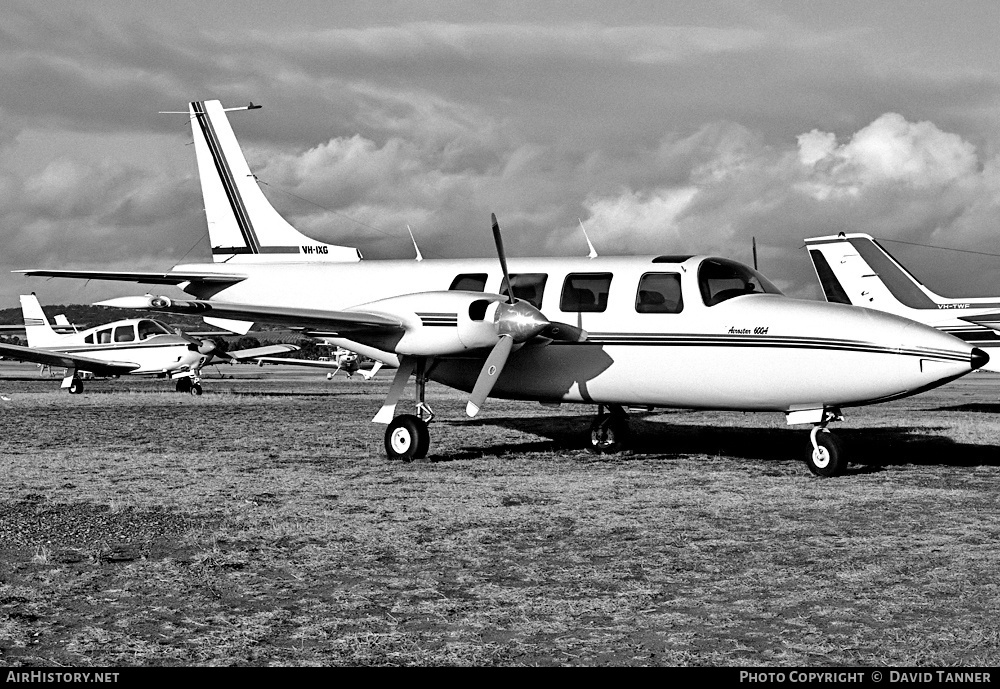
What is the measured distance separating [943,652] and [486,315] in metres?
9.33

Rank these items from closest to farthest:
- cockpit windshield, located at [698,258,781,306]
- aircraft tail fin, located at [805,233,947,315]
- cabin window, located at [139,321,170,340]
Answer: cockpit windshield, located at [698,258,781,306]
aircraft tail fin, located at [805,233,947,315]
cabin window, located at [139,321,170,340]

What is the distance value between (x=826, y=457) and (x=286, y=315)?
777 centimetres

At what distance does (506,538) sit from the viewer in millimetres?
8914

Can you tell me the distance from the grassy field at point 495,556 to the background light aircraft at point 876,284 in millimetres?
13740

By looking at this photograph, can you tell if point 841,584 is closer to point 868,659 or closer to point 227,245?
point 868,659

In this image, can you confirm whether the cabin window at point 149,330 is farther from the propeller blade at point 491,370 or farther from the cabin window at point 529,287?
the propeller blade at point 491,370

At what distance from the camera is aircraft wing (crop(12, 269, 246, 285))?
53.7 ft

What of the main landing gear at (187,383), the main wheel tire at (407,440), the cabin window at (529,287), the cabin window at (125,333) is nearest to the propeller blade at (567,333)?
the cabin window at (529,287)

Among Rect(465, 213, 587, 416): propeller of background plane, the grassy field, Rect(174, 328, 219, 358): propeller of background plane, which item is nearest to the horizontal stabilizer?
the grassy field

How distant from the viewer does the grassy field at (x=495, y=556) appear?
18.7 feet

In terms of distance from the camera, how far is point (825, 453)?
1299cm

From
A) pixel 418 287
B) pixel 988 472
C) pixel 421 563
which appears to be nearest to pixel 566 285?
pixel 418 287

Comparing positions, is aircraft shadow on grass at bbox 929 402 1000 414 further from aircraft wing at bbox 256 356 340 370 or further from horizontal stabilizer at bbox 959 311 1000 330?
aircraft wing at bbox 256 356 340 370

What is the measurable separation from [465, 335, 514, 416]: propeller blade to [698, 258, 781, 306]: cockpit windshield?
284cm
